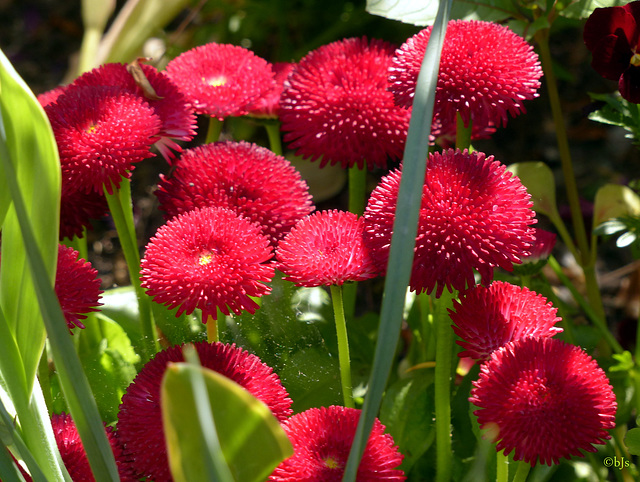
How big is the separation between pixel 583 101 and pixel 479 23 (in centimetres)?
100

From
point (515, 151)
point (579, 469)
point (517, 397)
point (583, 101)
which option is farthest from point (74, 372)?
point (583, 101)

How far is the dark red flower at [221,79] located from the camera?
67 centimetres

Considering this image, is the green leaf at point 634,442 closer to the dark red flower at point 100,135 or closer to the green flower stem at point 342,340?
the green flower stem at point 342,340

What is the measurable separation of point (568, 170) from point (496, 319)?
0.38 meters

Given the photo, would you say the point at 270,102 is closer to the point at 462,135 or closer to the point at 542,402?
the point at 462,135

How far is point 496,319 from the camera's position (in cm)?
50

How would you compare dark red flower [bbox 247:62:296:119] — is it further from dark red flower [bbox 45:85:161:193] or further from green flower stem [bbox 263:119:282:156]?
dark red flower [bbox 45:85:161:193]

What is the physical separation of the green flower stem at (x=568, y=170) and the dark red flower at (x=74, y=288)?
1.72 feet

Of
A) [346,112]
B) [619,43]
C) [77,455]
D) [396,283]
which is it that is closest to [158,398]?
[77,455]

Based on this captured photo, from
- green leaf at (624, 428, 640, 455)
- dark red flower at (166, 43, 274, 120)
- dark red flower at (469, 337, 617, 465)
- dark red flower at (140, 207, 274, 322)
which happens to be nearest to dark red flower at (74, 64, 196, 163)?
dark red flower at (166, 43, 274, 120)

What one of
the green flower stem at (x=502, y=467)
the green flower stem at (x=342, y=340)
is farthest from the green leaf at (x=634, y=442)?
the green flower stem at (x=342, y=340)

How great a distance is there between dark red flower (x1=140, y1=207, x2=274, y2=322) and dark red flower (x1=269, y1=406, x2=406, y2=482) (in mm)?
91

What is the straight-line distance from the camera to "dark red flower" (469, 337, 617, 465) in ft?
1.41

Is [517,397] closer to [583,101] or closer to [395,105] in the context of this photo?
[395,105]
